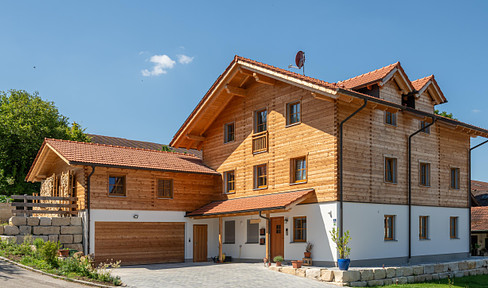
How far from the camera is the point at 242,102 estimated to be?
26.1 metres

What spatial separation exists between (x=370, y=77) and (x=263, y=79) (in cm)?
481

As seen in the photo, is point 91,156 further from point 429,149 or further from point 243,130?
point 429,149

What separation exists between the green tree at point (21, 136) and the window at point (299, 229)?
2403 centimetres

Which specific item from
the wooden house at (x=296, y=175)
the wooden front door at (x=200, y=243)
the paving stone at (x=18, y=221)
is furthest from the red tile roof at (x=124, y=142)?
the paving stone at (x=18, y=221)

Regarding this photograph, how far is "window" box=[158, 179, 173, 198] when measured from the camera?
2562 centimetres

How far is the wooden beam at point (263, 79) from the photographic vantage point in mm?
23938

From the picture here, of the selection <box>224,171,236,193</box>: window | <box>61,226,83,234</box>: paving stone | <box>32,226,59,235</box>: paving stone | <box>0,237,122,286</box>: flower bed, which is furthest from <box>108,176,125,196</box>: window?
<box>224,171,236,193</box>: window

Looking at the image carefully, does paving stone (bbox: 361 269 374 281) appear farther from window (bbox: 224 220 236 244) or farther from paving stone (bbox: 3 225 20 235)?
paving stone (bbox: 3 225 20 235)

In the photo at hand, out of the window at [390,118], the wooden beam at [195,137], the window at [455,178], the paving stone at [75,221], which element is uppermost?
the window at [390,118]

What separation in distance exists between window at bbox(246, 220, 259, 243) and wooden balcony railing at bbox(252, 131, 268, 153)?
353 cm

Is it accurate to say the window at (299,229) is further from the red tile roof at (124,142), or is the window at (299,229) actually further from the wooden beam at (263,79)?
the red tile roof at (124,142)

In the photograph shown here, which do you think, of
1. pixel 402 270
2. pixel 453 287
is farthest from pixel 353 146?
pixel 453 287

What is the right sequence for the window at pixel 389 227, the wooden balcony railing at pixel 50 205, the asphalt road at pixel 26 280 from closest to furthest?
the asphalt road at pixel 26 280, the window at pixel 389 227, the wooden balcony railing at pixel 50 205

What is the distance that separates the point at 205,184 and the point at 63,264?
36.0 ft
